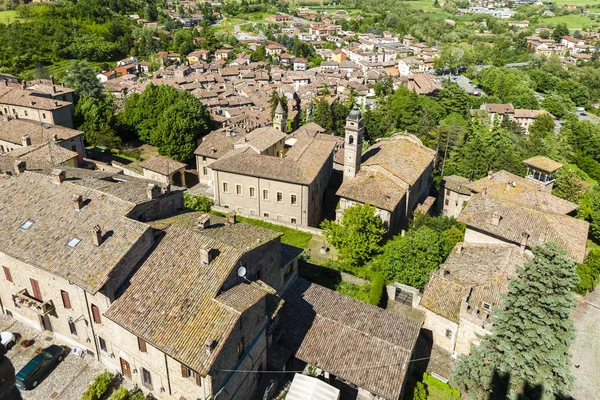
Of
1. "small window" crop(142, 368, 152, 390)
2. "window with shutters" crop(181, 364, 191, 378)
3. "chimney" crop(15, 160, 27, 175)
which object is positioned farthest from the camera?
"chimney" crop(15, 160, 27, 175)

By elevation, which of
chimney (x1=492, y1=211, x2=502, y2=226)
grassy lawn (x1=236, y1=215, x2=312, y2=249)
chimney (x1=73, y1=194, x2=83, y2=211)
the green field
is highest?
the green field

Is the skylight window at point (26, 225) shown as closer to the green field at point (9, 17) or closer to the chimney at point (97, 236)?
the chimney at point (97, 236)

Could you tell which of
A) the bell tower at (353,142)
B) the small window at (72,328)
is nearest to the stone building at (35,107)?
the bell tower at (353,142)

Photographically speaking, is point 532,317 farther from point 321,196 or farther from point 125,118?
point 125,118

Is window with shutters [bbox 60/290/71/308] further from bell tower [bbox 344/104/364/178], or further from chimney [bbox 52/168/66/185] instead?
bell tower [bbox 344/104/364/178]

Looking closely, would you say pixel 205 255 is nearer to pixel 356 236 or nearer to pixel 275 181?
pixel 356 236

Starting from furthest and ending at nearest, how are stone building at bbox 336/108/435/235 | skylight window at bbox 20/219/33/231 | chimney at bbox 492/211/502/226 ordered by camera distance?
stone building at bbox 336/108/435/235
chimney at bbox 492/211/502/226
skylight window at bbox 20/219/33/231

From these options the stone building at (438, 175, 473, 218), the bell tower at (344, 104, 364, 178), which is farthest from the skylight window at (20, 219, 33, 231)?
the stone building at (438, 175, 473, 218)
